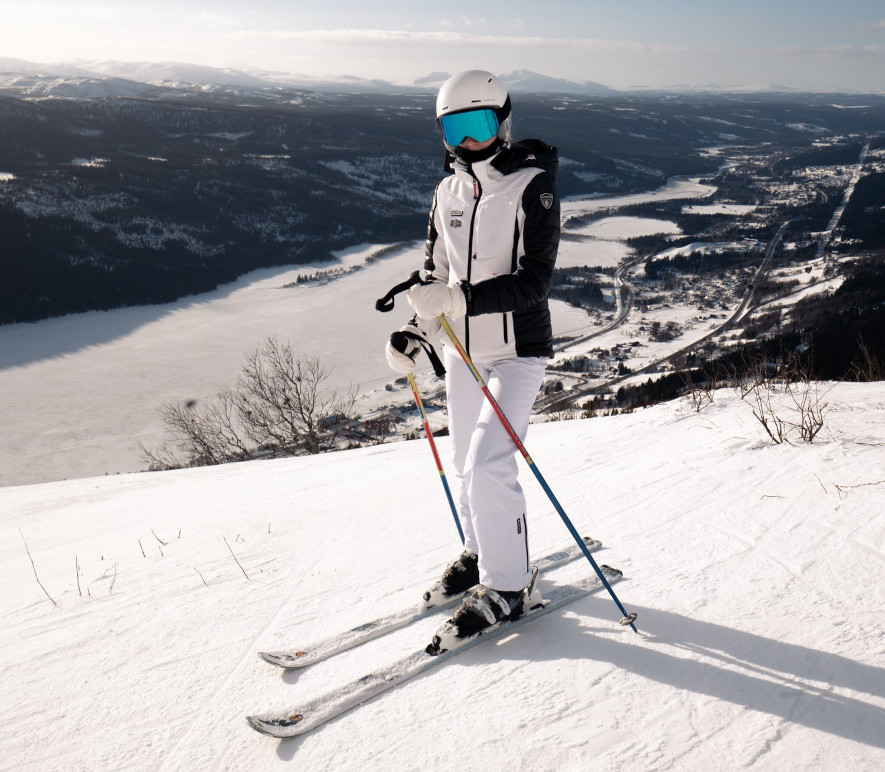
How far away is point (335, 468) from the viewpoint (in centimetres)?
650

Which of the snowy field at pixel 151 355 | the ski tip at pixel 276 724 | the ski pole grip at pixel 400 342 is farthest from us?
the snowy field at pixel 151 355

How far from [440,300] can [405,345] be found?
387mm

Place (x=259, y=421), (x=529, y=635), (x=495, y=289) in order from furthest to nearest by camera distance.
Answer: (x=259, y=421) → (x=529, y=635) → (x=495, y=289)

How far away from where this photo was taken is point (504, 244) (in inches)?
94.6

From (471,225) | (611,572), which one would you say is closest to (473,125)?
(471,225)

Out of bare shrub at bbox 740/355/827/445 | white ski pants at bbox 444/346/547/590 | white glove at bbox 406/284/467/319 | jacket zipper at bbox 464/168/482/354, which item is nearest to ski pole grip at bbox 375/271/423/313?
white glove at bbox 406/284/467/319

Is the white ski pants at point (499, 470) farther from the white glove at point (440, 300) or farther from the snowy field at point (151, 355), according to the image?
the snowy field at point (151, 355)

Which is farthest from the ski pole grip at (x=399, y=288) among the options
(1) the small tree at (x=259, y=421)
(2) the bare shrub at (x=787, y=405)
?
(1) the small tree at (x=259, y=421)

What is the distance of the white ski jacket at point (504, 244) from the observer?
2330mm

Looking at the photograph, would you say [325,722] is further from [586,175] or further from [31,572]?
[586,175]

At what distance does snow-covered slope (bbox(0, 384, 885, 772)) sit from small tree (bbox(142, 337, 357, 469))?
14.8 meters

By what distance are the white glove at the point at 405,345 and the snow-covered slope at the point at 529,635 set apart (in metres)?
1.10

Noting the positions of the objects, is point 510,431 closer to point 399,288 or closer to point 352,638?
point 399,288

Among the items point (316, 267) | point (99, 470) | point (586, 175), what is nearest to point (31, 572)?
point (99, 470)
